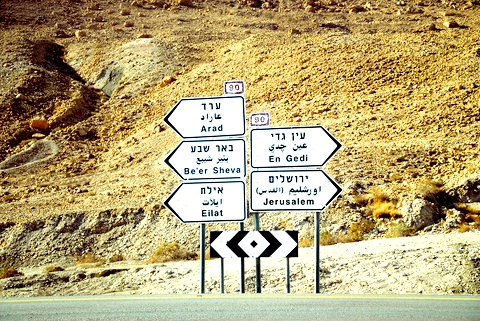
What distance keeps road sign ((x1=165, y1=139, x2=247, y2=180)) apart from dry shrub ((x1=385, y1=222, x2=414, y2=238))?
855 cm

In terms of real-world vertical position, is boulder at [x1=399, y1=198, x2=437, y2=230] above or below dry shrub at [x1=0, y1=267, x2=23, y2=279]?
above

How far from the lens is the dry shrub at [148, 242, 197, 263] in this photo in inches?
719

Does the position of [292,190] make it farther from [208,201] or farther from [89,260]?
[89,260]

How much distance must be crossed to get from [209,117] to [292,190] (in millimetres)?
1594

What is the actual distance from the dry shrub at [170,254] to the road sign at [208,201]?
26.0 feet

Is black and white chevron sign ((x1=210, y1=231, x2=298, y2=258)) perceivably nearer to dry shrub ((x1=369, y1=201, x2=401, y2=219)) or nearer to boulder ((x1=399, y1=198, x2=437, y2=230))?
boulder ((x1=399, y1=198, x2=437, y2=230))

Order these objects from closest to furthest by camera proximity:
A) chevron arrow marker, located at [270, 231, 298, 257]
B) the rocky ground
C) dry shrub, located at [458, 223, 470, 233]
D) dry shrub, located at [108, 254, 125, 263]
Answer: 1. chevron arrow marker, located at [270, 231, 298, 257]
2. the rocky ground
3. dry shrub, located at [458, 223, 470, 233]
4. dry shrub, located at [108, 254, 125, 263]

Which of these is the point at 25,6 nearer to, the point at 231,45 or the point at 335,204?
the point at 231,45

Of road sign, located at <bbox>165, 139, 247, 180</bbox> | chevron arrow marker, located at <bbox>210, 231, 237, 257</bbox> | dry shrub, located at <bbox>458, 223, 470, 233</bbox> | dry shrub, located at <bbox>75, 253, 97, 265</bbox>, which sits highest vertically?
road sign, located at <bbox>165, 139, 247, 180</bbox>

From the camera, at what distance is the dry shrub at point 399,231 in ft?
58.8

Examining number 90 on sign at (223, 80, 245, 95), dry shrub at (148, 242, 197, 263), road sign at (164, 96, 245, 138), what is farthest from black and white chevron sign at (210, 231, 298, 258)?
dry shrub at (148, 242, 197, 263)

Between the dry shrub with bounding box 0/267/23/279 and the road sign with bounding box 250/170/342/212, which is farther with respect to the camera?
the dry shrub with bounding box 0/267/23/279

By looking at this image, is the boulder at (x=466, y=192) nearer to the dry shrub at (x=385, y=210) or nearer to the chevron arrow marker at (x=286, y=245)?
the dry shrub at (x=385, y=210)

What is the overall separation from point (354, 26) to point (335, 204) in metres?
29.1
